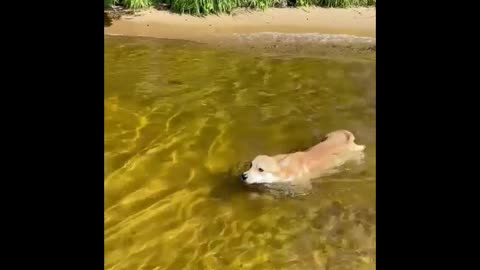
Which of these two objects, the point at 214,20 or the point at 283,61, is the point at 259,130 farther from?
the point at 214,20

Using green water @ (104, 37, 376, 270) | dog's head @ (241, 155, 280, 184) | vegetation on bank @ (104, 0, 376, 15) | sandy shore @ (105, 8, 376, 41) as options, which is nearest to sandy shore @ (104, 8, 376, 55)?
sandy shore @ (105, 8, 376, 41)

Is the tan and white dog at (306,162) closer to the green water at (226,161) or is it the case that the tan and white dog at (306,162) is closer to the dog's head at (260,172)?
the dog's head at (260,172)

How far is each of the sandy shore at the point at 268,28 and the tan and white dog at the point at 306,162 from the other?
3.45m

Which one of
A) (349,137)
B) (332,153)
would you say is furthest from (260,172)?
(349,137)

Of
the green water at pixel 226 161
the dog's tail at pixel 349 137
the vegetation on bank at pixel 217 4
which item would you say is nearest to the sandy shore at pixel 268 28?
the vegetation on bank at pixel 217 4

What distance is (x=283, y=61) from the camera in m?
8.07

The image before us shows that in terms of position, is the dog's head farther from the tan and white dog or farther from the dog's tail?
the dog's tail

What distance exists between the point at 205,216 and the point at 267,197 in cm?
50

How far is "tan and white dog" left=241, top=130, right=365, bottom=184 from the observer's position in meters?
4.73

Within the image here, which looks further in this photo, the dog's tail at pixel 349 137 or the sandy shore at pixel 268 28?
the sandy shore at pixel 268 28

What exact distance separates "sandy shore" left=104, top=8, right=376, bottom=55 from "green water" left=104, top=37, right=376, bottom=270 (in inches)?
30.2

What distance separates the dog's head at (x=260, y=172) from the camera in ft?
15.5

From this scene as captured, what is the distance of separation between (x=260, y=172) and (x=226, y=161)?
533mm
